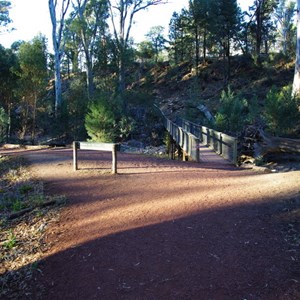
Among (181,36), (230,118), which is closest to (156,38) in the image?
→ (181,36)

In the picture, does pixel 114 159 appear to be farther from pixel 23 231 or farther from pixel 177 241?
pixel 177 241

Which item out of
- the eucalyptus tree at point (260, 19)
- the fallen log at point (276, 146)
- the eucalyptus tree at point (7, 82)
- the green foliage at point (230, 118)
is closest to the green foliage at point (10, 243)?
the fallen log at point (276, 146)

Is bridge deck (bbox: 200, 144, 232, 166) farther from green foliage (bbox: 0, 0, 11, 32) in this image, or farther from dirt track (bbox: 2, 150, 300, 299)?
green foliage (bbox: 0, 0, 11, 32)

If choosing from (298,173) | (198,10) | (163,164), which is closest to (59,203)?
(163,164)

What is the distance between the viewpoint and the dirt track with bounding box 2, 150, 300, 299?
3.41 meters

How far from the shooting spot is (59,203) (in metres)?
6.32

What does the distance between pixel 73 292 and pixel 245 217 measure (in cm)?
281

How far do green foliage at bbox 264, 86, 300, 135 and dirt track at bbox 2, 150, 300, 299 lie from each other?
11014mm

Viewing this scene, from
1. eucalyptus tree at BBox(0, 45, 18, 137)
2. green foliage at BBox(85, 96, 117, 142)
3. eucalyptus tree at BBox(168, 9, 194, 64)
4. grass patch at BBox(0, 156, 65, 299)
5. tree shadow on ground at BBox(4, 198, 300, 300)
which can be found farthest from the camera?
eucalyptus tree at BBox(168, 9, 194, 64)

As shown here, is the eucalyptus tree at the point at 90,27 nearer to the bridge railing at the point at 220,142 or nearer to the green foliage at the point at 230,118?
the green foliage at the point at 230,118

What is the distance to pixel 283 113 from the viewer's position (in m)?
17.0

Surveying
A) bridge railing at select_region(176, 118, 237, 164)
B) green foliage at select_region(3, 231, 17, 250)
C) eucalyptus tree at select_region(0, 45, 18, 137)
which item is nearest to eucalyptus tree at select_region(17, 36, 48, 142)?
eucalyptus tree at select_region(0, 45, 18, 137)

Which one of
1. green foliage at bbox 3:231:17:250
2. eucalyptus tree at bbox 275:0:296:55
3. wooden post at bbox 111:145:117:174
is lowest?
green foliage at bbox 3:231:17:250

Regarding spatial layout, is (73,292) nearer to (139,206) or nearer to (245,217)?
(139,206)
